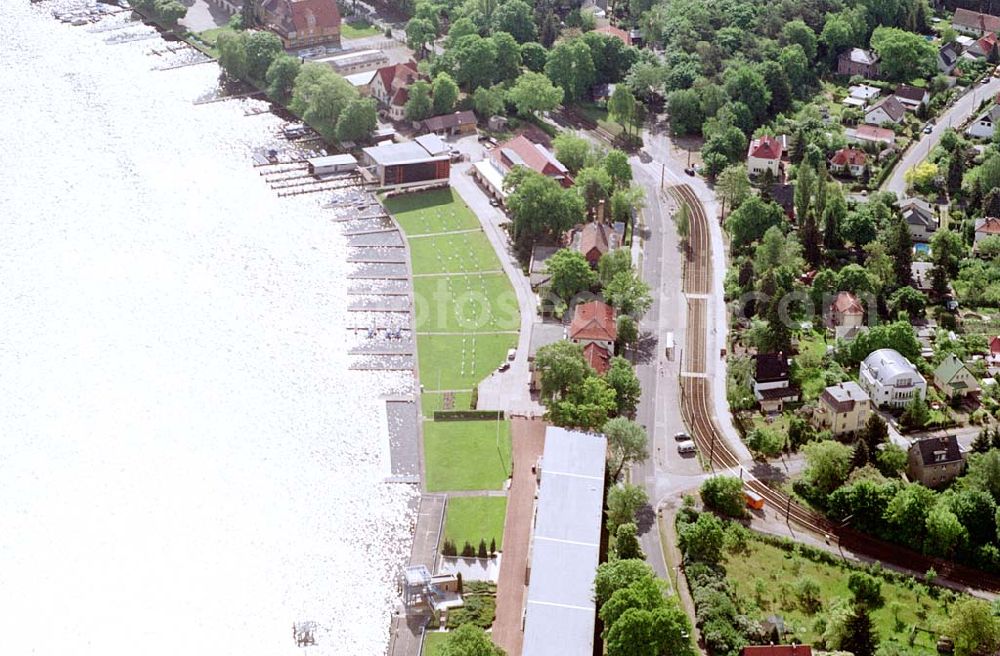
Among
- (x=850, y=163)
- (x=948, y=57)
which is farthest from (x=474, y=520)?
(x=948, y=57)

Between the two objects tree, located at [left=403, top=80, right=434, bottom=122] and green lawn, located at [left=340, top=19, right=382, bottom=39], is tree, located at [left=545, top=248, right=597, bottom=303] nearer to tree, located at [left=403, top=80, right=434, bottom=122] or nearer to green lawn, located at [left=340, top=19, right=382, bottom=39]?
tree, located at [left=403, top=80, right=434, bottom=122]

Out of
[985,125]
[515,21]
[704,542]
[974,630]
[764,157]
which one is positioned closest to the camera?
[974,630]

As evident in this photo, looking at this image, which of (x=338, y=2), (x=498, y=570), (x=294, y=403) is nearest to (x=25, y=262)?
(x=294, y=403)

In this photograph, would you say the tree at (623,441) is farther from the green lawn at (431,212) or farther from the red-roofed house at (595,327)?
the green lawn at (431,212)

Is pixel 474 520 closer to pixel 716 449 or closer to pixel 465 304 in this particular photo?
pixel 716 449

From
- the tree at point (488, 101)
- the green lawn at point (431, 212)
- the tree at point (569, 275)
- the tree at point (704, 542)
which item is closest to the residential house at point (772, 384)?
the tree at point (569, 275)

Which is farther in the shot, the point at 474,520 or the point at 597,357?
the point at 597,357

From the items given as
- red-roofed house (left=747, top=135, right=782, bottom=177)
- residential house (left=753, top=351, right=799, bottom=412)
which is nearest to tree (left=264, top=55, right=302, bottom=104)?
red-roofed house (left=747, top=135, right=782, bottom=177)

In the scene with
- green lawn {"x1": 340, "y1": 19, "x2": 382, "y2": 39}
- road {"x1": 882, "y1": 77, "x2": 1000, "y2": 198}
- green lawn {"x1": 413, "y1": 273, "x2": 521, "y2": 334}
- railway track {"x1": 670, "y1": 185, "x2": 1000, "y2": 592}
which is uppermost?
green lawn {"x1": 340, "y1": 19, "x2": 382, "y2": 39}
